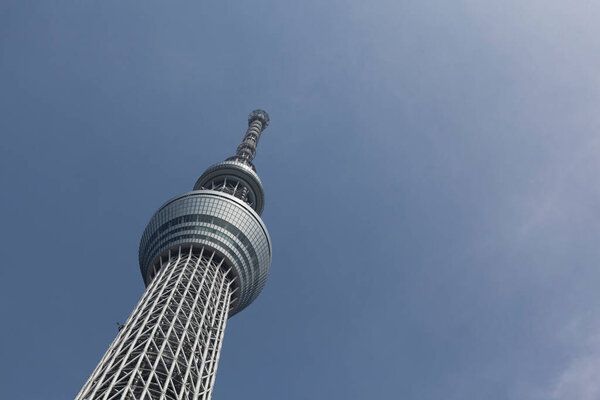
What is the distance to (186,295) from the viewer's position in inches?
3061

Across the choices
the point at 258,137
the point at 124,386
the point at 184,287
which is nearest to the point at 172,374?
the point at 124,386

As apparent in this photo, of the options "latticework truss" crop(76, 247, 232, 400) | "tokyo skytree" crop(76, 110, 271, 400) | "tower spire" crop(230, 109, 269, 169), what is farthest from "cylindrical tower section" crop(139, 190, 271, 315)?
"tower spire" crop(230, 109, 269, 169)

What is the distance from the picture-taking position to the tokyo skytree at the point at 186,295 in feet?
203

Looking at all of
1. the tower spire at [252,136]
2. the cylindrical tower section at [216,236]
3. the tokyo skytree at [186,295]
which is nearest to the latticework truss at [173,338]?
the tokyo skytree at [186,295]

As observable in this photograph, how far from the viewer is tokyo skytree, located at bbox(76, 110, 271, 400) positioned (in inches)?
2438

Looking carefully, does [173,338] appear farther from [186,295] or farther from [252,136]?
[252,136]

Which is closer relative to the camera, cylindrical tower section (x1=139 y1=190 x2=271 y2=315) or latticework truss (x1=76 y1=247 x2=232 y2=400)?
latticework truss (x1=76 y1=247 x2=232 y2=400)

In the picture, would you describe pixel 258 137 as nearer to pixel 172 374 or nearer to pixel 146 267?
pixel 146 267

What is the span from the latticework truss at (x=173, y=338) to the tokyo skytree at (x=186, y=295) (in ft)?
0.37

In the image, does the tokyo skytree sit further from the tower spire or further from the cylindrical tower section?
the tower spire

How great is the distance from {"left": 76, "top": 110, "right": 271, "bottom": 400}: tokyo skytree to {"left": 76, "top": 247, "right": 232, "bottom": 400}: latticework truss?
11 centimetres

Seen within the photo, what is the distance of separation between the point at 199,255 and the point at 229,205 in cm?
998

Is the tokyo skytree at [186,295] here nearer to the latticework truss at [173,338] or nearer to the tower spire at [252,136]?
the latticework truss at [173,338]

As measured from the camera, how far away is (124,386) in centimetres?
5841
